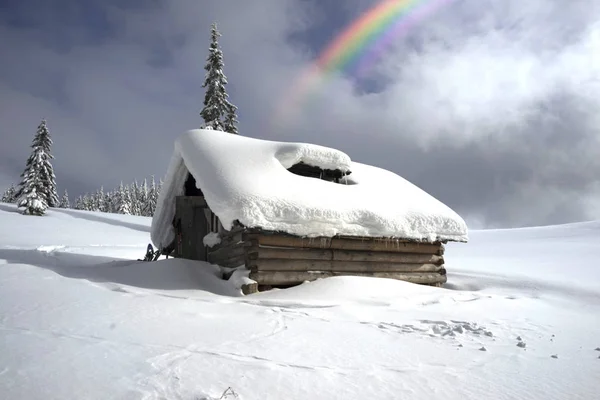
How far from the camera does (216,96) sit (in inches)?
945

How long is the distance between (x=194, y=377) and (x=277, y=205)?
5.89 metres

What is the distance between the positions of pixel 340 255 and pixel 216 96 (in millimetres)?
17091

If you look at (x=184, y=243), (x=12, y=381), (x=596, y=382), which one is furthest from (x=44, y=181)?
(x=596, y=382)

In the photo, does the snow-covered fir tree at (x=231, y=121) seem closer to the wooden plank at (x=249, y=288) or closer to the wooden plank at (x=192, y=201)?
the wooden plank at (x=192, y=201)

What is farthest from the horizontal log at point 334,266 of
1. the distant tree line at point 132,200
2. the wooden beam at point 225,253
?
the distant tree line at point 132,200

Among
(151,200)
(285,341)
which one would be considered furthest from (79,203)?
(285,341)

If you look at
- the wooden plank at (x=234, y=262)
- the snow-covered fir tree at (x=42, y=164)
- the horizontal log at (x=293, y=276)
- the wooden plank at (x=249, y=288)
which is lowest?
the wooden plank at (x=249, y=288)

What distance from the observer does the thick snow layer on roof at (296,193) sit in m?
8.83

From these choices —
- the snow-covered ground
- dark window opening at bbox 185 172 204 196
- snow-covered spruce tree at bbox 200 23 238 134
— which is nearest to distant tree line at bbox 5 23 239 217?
snow-covered spruce tree at bbox 200 23 238 134

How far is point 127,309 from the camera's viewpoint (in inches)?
→ 217

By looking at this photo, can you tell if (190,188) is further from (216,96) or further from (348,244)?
(216,96)

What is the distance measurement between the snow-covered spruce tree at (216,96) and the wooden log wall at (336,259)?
15.5 metres

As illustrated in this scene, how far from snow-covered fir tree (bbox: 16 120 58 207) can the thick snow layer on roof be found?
105 feet

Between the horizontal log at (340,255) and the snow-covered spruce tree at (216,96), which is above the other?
the snow-covered spruce tree at (216,96)
